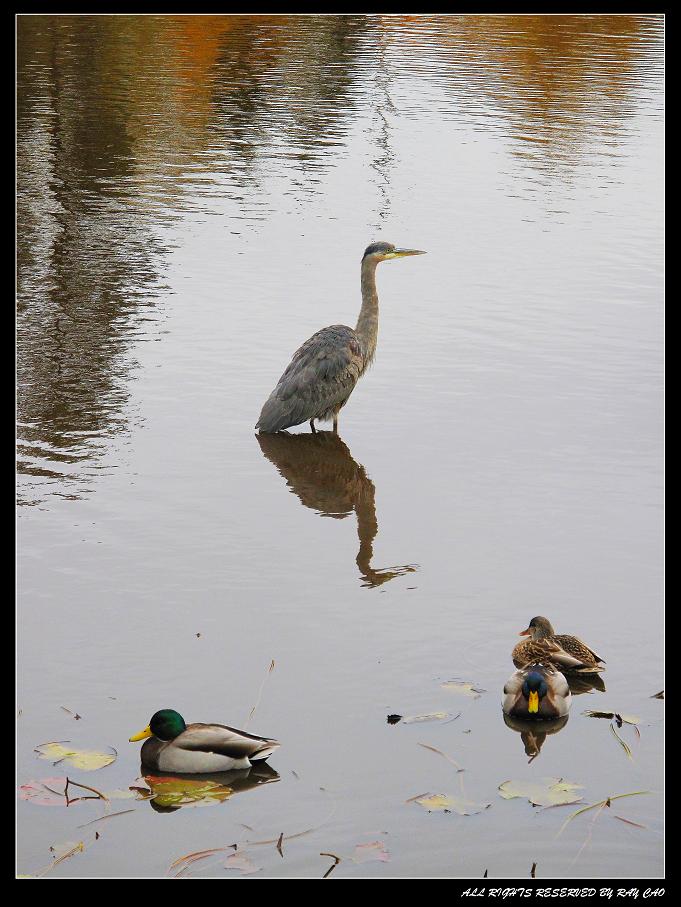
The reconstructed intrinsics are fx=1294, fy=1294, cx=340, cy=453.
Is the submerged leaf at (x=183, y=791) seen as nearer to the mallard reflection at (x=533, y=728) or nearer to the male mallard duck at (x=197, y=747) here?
the male mallard duck at (x=197, y=747)

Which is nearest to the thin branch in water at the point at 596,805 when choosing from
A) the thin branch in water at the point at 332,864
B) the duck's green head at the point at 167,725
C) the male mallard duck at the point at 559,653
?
the thin branch in water at the point at 332,864

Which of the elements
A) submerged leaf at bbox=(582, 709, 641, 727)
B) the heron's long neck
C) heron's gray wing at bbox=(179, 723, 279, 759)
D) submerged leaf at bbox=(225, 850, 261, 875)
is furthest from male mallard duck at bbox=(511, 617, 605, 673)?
the heron's long neck

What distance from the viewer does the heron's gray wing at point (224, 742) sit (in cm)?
667

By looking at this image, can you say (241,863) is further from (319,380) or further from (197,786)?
(319,380)

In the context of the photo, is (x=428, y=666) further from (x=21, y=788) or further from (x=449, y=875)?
(x=21, y=788)

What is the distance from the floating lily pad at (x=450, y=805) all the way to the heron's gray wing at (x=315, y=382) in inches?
235

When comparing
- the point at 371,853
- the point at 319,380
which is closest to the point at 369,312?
the point at 319,380

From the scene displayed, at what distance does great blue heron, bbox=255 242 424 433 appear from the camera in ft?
39.5

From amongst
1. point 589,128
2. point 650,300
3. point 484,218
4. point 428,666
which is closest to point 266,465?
point 428,666

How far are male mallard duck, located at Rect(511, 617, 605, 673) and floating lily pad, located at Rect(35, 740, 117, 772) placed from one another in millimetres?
2506

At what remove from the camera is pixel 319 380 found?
12.1m

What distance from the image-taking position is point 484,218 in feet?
64.5

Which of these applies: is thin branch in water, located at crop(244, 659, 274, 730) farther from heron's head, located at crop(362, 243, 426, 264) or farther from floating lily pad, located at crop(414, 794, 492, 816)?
heron's head, located at crop(362, 243, 426, 264)

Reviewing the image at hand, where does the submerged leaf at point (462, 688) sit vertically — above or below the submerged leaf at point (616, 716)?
above
